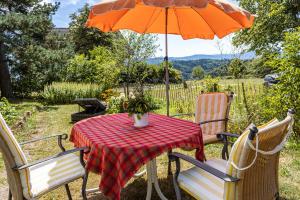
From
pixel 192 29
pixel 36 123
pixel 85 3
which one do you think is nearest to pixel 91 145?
pixel 192 29

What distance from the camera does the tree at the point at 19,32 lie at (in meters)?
12.1

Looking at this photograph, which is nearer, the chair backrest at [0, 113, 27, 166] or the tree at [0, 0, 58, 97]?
the chair backrest at [0, 113, 27, 166]

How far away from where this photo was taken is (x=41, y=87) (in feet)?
49.6

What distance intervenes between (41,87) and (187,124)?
1358 centimetres

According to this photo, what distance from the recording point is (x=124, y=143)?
2.54 meters

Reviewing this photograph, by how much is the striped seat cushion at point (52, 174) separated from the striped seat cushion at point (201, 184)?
3.53 ft

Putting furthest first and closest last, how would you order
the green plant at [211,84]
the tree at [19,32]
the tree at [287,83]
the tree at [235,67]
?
the tree at [19,32]
the green plant at [211,84]
the tree at [235,67]
the tree at [287,83]

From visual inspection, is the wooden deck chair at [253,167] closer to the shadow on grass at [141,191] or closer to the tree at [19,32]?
the shadow on grass at [141,191]

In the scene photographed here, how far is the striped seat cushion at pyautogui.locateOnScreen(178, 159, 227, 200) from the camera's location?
Result: 2.26 metres

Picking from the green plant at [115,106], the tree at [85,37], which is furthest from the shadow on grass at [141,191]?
the tree at [85,37]

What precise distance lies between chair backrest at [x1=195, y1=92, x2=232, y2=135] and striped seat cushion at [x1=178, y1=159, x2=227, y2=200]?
5.11 feet

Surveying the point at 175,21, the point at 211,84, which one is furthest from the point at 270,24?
the point at 175,21

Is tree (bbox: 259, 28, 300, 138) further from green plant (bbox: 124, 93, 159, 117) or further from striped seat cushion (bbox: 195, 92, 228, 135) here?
green plant (bbox: 124, 93, 159, 117)

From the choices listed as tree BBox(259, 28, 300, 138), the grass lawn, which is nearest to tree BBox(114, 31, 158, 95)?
the grass lawn
